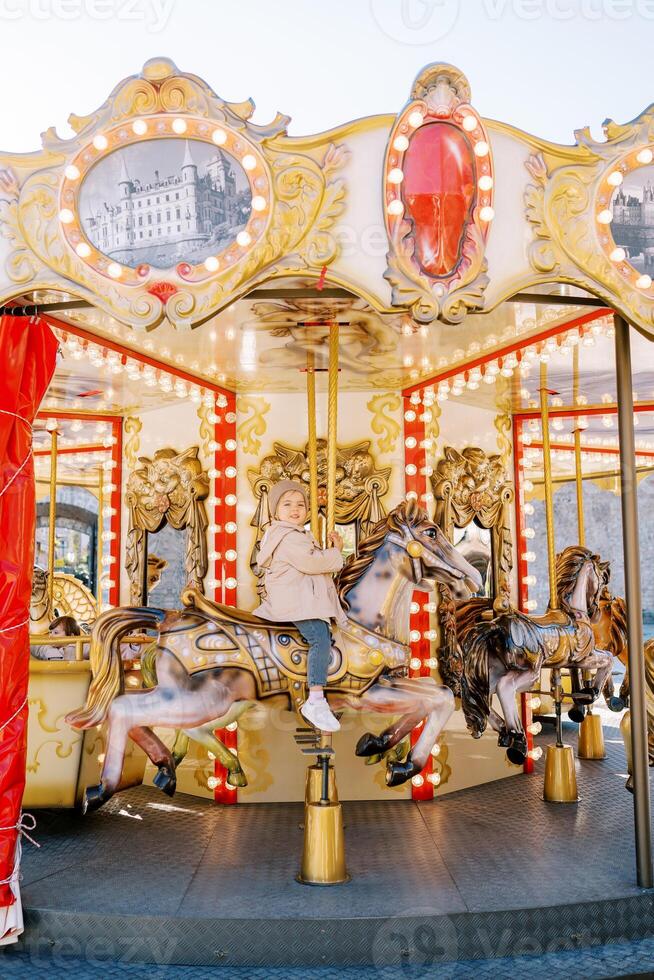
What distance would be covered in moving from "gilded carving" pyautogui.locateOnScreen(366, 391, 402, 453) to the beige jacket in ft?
6.52

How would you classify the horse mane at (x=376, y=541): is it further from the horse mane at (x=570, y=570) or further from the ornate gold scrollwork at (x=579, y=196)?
the horse mane at (x=570, y=570)

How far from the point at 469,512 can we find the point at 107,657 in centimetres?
304

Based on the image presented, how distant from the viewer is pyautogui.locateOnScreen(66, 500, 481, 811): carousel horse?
3928mm

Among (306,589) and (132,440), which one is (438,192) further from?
(132,440)

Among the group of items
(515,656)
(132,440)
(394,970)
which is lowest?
(394,970)

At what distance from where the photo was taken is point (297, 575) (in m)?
3.95

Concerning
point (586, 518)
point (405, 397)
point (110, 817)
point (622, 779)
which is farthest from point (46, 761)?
point (586, 518)

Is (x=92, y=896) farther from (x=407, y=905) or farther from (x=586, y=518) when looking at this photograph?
(x=586, y=518)

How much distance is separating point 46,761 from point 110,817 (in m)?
0.51

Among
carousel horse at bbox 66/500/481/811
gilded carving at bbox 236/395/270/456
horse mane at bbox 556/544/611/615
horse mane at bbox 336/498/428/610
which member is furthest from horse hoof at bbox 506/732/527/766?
gilded carving at bbox 236/395/270/456

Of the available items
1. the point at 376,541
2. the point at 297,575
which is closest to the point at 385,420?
the point at 376,541

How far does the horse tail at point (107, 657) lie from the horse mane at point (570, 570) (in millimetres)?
2855

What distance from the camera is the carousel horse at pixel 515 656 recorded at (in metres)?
4.98

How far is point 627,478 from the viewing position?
3.76 m
